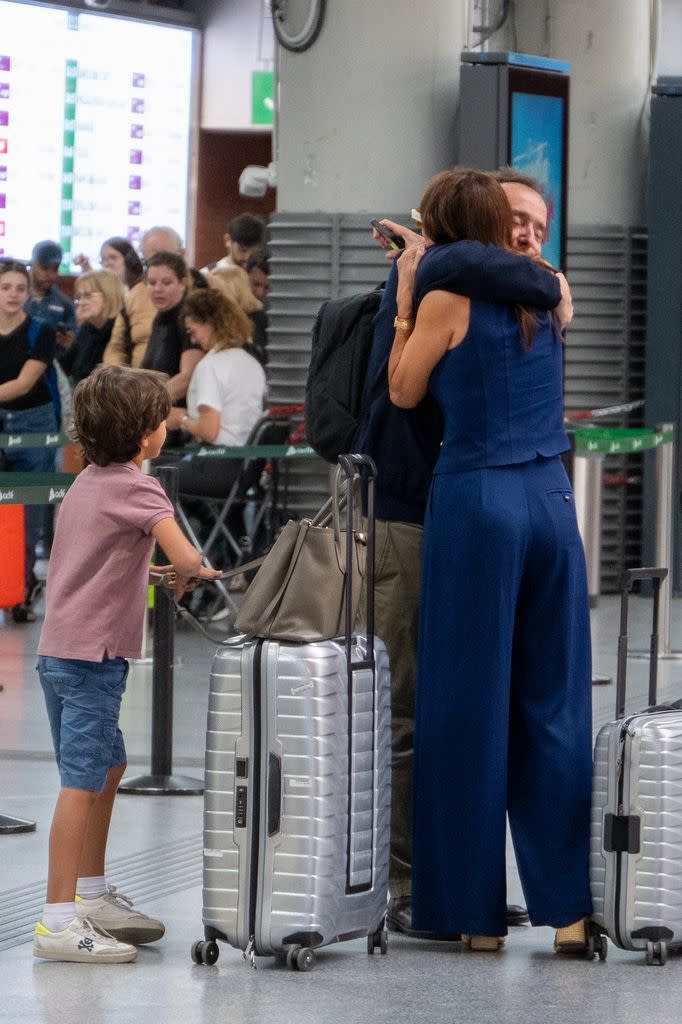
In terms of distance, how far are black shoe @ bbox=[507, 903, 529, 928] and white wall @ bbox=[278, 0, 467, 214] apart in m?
5.91

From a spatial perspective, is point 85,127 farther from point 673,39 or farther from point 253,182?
point 673,39

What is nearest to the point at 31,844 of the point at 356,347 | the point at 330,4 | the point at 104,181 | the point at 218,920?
the point at 218,920

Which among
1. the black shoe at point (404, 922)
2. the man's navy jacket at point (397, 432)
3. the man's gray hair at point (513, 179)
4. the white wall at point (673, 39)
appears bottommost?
the black shoe at point (404, 922)

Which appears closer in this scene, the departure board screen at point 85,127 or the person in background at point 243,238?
the person in background at point 243,238

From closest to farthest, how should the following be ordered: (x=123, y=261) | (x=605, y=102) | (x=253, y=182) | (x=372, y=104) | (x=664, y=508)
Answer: (x=664, y=508), (x=372, y=104), (x=123, y=261), (x=605, y=102), (x=253, y=182)

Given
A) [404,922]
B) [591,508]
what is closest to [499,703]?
[404,922]

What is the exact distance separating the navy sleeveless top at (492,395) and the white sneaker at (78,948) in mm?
1171

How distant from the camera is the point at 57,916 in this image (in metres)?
3.77

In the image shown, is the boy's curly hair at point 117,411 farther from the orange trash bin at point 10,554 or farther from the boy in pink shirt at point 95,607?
the orange trash bin at point 10,554

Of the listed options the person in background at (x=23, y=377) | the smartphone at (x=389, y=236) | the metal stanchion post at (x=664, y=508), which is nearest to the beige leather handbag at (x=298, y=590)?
the smartphone at (x=389, y=236)

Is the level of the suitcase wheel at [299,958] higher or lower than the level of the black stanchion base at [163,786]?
higher

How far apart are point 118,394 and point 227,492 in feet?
17.3

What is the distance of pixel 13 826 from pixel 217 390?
13.8ft

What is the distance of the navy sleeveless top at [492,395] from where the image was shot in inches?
151
